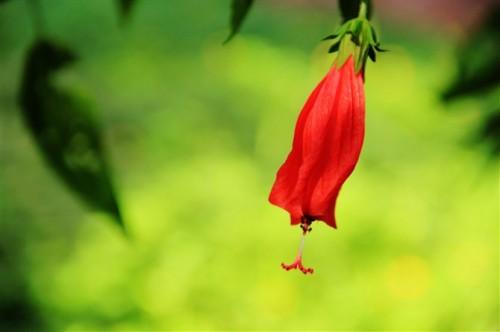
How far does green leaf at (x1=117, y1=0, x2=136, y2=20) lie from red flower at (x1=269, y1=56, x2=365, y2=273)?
323 millimetres

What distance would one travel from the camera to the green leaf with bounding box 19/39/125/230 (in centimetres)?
112

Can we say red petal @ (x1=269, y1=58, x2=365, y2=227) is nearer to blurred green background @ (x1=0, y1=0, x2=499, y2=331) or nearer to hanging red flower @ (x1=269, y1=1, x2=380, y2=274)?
hanging red flower @ (x1=269, y1=1, x2=380, y2=274)

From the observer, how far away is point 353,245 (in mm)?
1218

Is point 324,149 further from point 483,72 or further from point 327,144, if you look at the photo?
point 483,72

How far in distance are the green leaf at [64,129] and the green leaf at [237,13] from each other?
0.24 m

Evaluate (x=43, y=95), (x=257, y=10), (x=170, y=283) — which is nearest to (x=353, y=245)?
(x=170, y=283)

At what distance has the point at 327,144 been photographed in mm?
946

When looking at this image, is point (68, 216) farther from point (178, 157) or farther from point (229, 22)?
point (229, 22)

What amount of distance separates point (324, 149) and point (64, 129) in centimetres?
42

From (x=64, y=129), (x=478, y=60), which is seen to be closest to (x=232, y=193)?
(x=64, y=129)

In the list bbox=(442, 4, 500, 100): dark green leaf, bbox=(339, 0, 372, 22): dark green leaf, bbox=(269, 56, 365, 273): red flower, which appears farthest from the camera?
bbox=(442, 4, 500, 100): dark green leaf

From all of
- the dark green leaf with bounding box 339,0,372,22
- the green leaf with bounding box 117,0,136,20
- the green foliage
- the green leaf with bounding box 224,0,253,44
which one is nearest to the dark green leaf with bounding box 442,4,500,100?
the green foliage

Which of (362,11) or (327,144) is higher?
(362,11)

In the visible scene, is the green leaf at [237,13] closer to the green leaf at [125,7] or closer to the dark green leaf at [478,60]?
the green leaf at [125,7]
